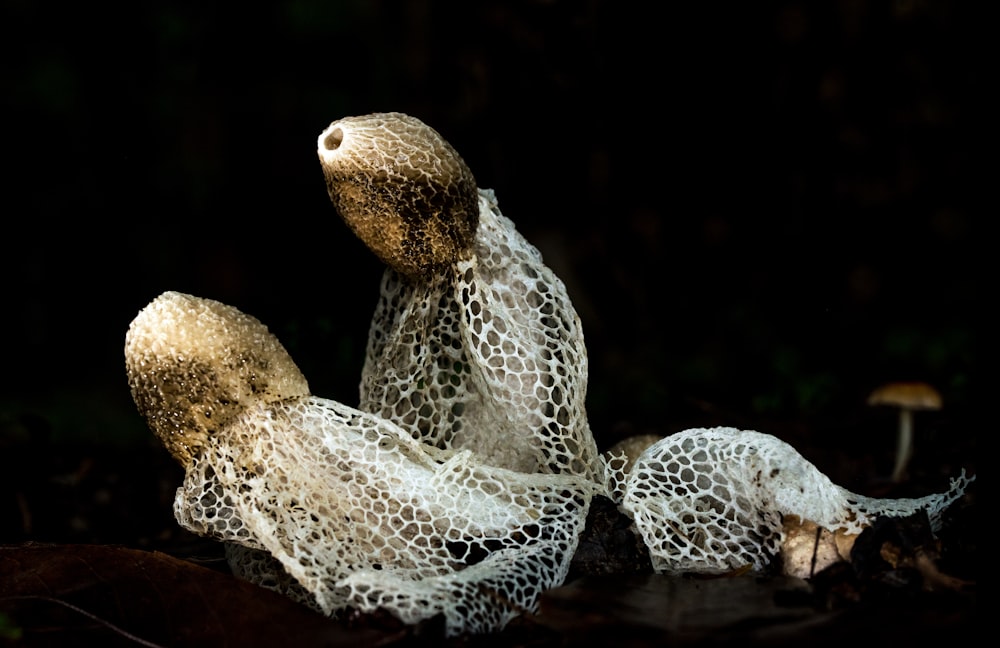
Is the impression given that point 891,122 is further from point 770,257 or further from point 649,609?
point 649,609

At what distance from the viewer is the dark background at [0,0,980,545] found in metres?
4.35

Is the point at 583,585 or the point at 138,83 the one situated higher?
the point at 138,83

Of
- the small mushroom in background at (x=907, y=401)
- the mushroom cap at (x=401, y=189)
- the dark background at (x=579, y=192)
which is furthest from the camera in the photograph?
the dark background at (x=579, y=192)

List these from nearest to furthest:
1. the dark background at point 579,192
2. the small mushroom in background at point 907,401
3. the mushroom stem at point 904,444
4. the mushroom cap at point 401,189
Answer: the mushroom cap at point 401,189
the mushroom stem at point 904,444
the small mushroom in background at point 907,401
the dark background at point 579,192

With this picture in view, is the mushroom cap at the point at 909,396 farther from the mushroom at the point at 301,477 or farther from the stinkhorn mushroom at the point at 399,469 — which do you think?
the mushroom at the point at 301,477

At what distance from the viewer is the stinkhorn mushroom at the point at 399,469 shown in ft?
7.20

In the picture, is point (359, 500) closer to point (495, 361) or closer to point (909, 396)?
point (495, 361)

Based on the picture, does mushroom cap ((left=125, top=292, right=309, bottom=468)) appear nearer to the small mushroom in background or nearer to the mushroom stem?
the mushroom stem

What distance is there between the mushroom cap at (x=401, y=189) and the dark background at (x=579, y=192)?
1.36 m

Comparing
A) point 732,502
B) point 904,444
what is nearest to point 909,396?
point 904,444

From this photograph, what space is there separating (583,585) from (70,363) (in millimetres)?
5911

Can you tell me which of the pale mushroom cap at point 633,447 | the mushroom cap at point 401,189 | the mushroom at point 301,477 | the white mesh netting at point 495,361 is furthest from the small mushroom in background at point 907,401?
the mushroom cap at point 401,189

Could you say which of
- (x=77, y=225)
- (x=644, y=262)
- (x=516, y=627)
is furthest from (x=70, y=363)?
(x=516, y=627)

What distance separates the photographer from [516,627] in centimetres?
196
